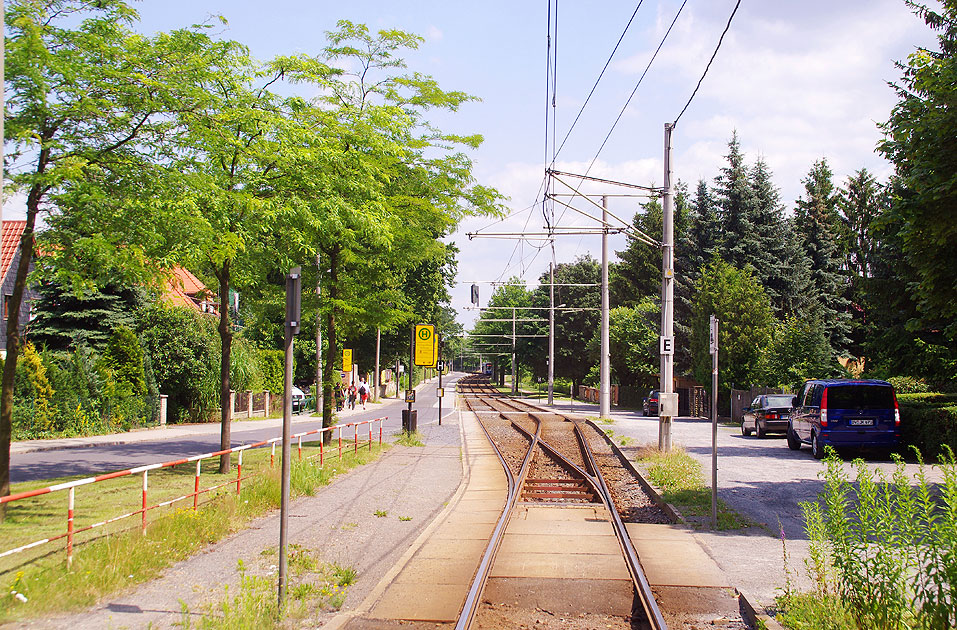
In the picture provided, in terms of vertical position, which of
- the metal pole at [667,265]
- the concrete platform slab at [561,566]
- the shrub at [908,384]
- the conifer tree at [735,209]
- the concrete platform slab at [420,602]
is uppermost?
the conifer tree at [735,209]

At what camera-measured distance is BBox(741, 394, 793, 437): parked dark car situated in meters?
26.6

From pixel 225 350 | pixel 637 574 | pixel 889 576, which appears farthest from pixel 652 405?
pixel 889 576

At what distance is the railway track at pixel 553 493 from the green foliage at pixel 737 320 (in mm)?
10829

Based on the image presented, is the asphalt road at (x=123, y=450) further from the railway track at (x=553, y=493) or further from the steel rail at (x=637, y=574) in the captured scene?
the steel rail at (x=637, y=574)

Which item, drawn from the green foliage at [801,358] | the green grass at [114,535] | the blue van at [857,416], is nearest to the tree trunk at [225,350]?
the green grass at [114,535]

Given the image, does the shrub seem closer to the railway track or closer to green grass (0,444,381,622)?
the railway track

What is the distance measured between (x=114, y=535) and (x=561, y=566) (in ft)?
16.9

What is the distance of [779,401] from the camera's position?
89.5 ft

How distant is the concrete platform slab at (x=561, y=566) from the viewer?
27.5 ft

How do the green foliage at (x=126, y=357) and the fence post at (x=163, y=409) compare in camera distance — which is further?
the fence post at (x=163, y=409)

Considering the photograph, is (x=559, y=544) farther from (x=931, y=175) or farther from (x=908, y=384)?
(x=908, y=384)

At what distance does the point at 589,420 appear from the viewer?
1367 inches

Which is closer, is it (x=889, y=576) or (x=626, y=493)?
(x=889, y=576)

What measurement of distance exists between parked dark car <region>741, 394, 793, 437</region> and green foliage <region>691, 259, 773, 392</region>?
10.3 metres
